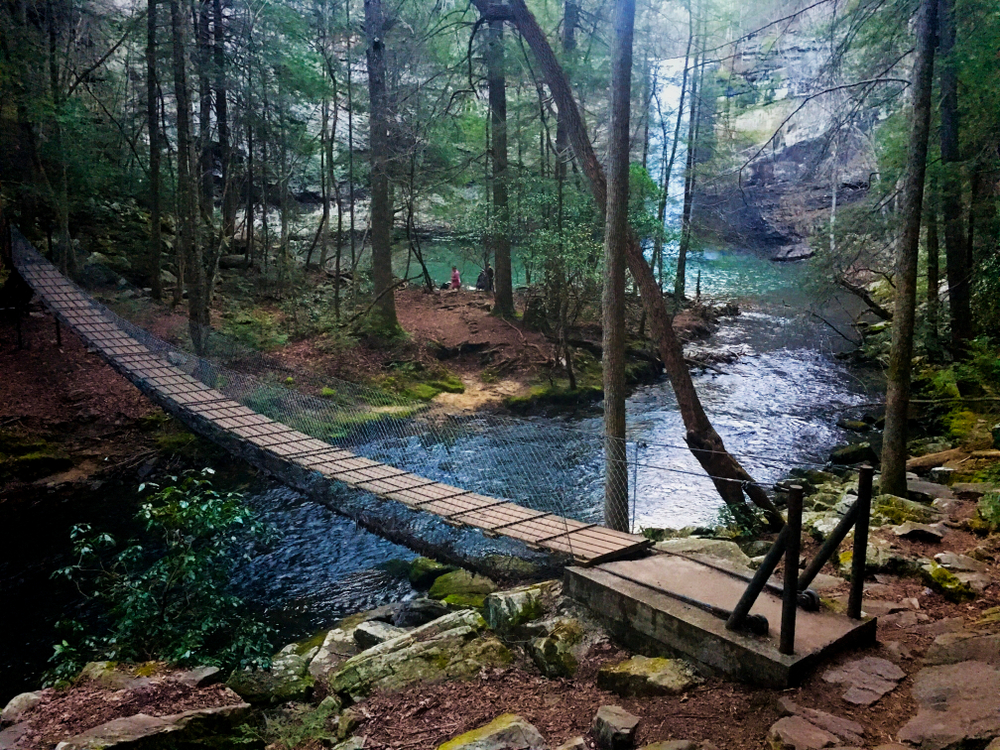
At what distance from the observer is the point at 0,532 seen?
572 cm

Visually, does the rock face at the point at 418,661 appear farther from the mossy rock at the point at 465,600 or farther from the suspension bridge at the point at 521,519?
the mossy rock at the point at 465,600

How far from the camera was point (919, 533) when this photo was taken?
13.3 feet

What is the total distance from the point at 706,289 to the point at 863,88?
14349mm

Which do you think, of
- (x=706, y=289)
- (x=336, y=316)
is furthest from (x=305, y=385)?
(x=706, y=289)

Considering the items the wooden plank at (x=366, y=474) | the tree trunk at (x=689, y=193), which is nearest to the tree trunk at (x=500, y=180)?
the tree trunk at (x=689, y=193)

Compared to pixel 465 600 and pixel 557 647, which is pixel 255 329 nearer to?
pixel 465 600

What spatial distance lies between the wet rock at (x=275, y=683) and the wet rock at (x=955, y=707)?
273cm

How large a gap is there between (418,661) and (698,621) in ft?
4.69

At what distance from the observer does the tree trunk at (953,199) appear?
664cm

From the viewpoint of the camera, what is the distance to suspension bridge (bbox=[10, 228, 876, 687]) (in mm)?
2652

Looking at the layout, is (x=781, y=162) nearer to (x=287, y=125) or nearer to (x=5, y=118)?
(x=287, y=125)

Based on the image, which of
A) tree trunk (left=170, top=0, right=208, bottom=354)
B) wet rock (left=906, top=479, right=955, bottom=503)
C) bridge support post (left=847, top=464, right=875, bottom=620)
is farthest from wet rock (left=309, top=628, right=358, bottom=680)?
tree trunk (left=170, top=0, right=208, bottom=354)

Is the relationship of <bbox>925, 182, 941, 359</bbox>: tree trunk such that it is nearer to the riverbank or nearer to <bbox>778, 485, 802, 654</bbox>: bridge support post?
the riverbank

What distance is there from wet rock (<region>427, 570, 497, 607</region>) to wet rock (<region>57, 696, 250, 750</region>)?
1851mm
